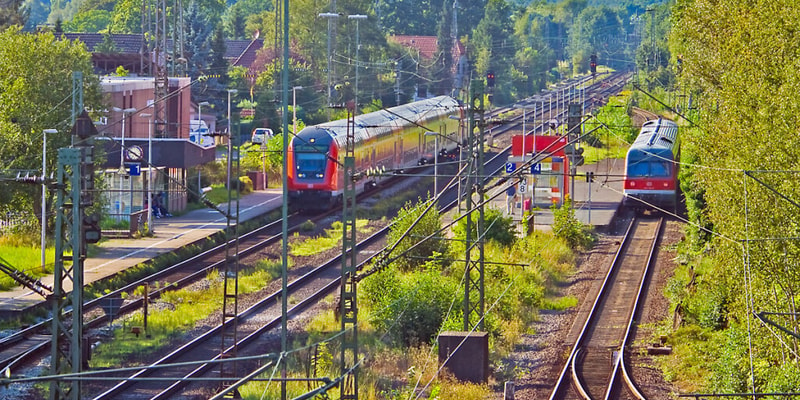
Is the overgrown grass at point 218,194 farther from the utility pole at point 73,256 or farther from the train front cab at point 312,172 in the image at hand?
the utility pole at point 73,256

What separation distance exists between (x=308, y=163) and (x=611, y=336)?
17199 mm

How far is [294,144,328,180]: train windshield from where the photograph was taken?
40.1m

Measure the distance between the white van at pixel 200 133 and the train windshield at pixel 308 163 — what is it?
916 centimetres

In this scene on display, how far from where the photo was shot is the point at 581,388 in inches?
813

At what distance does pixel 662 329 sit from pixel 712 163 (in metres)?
4.24

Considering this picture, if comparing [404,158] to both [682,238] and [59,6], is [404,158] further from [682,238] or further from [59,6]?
[59,6]

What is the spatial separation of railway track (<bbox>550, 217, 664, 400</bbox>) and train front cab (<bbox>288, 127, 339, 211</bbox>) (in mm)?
9975

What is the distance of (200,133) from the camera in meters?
51.2

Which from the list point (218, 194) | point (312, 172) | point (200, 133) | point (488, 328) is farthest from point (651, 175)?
point (200, 133)

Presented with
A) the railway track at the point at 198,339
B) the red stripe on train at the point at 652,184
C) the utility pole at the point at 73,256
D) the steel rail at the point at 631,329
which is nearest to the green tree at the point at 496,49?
the red stripe on train at the point at 652,184

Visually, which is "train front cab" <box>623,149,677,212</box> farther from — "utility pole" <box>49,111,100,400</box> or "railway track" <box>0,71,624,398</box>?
"utility pole" <box>49,111,100,400</box>

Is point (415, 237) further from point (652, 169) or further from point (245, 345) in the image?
point (652, 169)

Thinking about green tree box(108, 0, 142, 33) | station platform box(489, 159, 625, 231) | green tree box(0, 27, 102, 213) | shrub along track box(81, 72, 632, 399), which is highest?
green tree box(108, 0, 142, 33)

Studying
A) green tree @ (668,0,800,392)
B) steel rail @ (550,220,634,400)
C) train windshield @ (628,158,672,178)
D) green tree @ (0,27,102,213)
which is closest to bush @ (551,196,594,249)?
steel rail @ (550,220,634,400)
